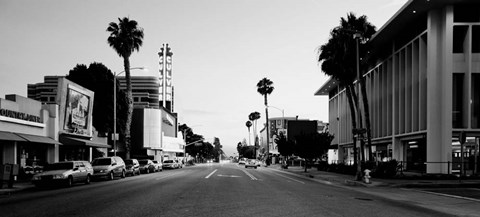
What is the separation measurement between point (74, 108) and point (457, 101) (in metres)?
31.2

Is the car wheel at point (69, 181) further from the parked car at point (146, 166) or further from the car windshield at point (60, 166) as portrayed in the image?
the parked car at point (146, 166)

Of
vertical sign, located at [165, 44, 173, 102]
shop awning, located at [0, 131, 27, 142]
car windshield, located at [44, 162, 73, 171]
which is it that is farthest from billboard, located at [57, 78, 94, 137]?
vertical sign, located at [165, 44, 173, 102]

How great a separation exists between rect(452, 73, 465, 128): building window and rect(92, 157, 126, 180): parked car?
2580 centimetres

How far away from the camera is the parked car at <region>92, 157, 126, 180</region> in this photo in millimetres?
33322

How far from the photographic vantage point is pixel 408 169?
137 feet

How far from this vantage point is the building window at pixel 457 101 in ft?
118

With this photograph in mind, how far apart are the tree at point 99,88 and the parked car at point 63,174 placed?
3787 cm

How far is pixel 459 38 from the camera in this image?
119ft

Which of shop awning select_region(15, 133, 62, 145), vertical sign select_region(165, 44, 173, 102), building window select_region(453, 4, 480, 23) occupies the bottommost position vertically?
shop awning select_region(15, 133, 62, 145)

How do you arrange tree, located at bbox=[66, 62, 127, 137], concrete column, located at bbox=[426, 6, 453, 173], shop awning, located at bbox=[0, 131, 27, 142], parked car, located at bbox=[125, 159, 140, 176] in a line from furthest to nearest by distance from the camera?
tree, located at bbox=[66, 62, 127, 137]
parked car, located at bbox=[125, 159, 140, 176]
concrete column, located at bbox=[426, 6, 453, 173]
shop awning, located at bbox=[0, 131, 27, 142]

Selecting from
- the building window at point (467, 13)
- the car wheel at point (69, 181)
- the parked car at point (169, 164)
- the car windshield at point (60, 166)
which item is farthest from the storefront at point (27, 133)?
the building window at point (467, 13)

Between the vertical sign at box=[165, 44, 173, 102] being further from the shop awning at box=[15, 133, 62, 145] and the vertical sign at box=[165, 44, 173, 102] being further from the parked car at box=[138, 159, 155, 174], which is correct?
the shop awning at box=[15, 133, 62, 145]

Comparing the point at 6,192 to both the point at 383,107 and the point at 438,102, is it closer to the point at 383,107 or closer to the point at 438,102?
the point at 438,102

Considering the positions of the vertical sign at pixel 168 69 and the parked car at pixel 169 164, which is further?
the vertical sign at pixel 168 69
